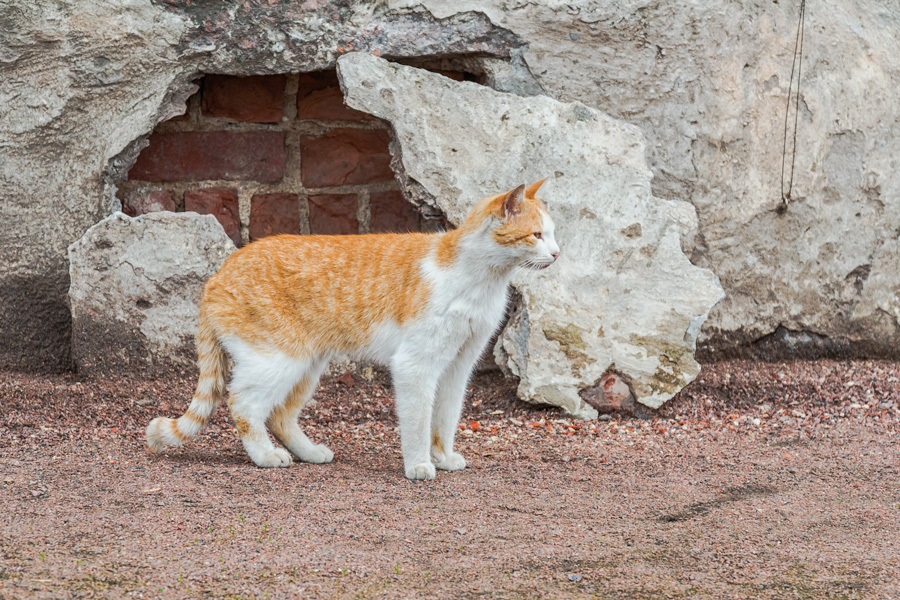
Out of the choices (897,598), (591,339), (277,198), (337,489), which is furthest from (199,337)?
(897,598)

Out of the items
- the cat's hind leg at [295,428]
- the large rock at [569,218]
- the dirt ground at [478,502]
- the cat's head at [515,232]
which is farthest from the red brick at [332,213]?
the cat's head at [515,232]

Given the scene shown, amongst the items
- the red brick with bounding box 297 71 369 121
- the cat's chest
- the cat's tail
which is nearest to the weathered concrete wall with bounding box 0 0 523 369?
the red brick with bounding box 297 71 369 121

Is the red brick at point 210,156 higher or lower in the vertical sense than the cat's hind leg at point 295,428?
higher

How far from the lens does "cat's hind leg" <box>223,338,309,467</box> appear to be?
3389 mm

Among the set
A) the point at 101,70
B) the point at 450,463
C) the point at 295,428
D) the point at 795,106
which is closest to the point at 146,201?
the point at 101,70

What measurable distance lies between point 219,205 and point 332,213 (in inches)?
21.9

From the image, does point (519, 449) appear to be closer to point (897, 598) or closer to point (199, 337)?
point (199, 337)

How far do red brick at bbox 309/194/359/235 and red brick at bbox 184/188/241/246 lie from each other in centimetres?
37

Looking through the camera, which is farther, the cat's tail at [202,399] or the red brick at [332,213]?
the red brick at [332,213]

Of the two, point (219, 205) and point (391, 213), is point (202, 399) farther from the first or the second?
point (391, 213)

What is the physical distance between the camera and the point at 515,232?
3281 millimetres

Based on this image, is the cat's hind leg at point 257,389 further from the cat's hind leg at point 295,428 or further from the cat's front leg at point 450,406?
the cat's front leg at point 450,406

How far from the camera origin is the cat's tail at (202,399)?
3410 mm

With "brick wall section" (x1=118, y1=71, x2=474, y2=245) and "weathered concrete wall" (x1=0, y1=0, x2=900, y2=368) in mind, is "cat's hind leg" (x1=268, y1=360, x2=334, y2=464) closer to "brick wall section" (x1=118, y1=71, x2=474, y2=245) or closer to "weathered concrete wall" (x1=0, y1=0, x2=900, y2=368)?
"brick wall section" (x1=118, y1=71, x2=474, y2=245)
